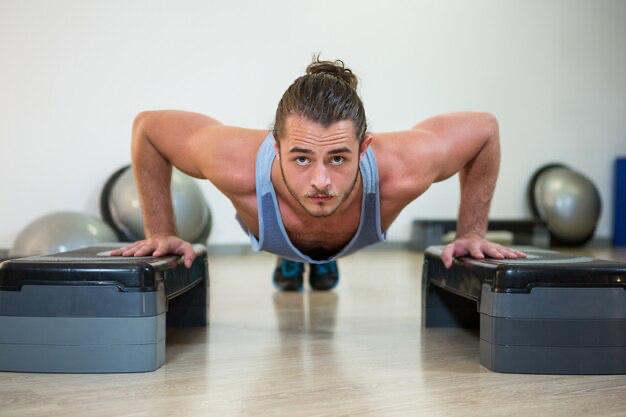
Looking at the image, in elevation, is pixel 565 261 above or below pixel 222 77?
below

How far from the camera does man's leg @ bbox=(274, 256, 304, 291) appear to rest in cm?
321

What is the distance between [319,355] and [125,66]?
11.8ft

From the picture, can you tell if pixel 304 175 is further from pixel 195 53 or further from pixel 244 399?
pixel 195 53

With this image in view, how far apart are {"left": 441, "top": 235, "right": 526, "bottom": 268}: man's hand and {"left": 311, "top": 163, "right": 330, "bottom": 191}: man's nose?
20.9 inches

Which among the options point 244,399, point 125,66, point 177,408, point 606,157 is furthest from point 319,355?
point 606,157

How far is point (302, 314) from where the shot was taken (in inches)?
102

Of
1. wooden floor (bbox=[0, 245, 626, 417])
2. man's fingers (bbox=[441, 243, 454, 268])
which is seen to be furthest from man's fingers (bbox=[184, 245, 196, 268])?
man's fingers (bbox=[441, 243, 454, 268])

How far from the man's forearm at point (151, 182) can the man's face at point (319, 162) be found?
524mm

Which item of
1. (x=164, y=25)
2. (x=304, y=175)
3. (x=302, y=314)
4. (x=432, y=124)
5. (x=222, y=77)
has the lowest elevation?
(x=302, y=314)

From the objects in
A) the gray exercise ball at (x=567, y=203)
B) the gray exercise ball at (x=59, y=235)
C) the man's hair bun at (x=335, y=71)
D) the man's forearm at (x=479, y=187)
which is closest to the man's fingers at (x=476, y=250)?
the man's forearm at (x=479, y=187)

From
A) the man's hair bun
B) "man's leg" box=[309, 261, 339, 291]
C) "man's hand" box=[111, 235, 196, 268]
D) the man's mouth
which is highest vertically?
the man's hair bun

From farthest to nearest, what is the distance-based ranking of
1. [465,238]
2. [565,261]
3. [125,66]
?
[125,66] < [465,238] < [565,261]

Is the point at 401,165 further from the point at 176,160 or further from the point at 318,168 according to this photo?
the point at 176,160

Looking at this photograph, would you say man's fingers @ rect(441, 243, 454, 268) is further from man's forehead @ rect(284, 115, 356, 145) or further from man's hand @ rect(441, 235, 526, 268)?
man's forehead @ rect(284, 115, 356, 145)
